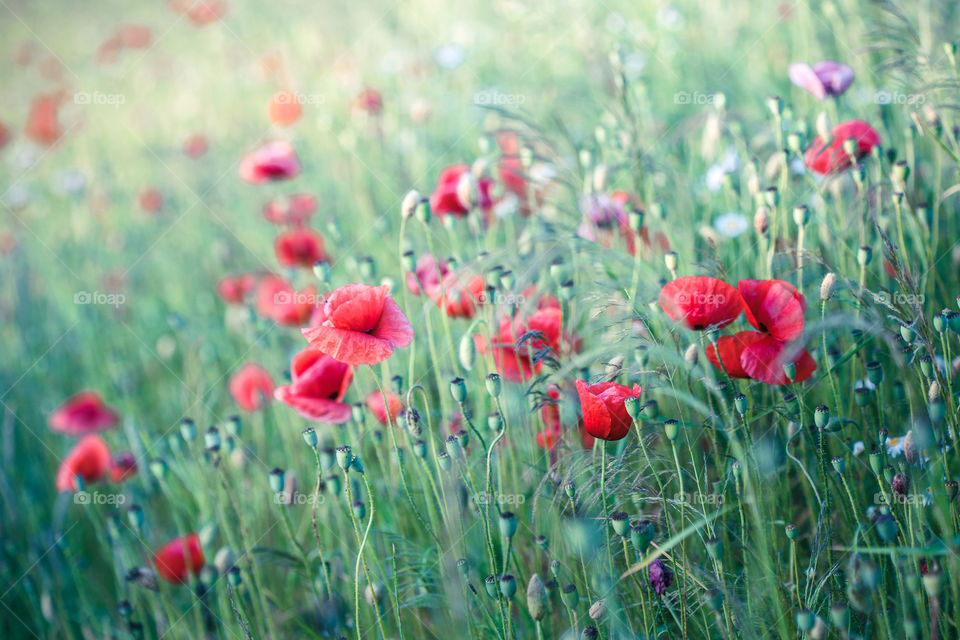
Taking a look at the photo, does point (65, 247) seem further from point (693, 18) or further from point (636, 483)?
point (636, 483)

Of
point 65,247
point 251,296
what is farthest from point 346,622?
point 65,247

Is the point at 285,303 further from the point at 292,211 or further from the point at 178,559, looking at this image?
the point at 178,559

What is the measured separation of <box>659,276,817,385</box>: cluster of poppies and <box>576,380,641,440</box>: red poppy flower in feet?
0.50

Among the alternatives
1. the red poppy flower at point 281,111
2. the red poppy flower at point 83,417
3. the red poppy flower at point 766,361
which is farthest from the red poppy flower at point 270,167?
the red poppy flower at point 766,361

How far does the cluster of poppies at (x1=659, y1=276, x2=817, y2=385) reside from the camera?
3.62ft

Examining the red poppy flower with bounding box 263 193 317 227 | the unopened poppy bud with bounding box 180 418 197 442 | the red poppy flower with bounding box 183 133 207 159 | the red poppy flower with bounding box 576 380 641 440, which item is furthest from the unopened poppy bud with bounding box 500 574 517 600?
the red poppy flower with bounding box 183 133 207 159

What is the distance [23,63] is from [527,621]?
15.2 ft

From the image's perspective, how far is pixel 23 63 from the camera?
4410mm

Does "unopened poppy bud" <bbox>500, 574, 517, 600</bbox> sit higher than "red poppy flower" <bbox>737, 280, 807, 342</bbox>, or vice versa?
"red poppy flower" <bbox>737, 280, 807, 342</bbox>

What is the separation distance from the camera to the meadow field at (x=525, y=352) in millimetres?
1131

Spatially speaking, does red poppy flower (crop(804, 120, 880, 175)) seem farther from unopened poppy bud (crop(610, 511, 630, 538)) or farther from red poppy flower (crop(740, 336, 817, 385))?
unopened poppy bud (crop(610, 511, 630, 538))

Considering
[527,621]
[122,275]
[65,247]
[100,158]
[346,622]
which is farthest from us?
[100,158]

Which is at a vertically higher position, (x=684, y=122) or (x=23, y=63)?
(x=23, y=63)

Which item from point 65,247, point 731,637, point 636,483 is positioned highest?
point 65,247
